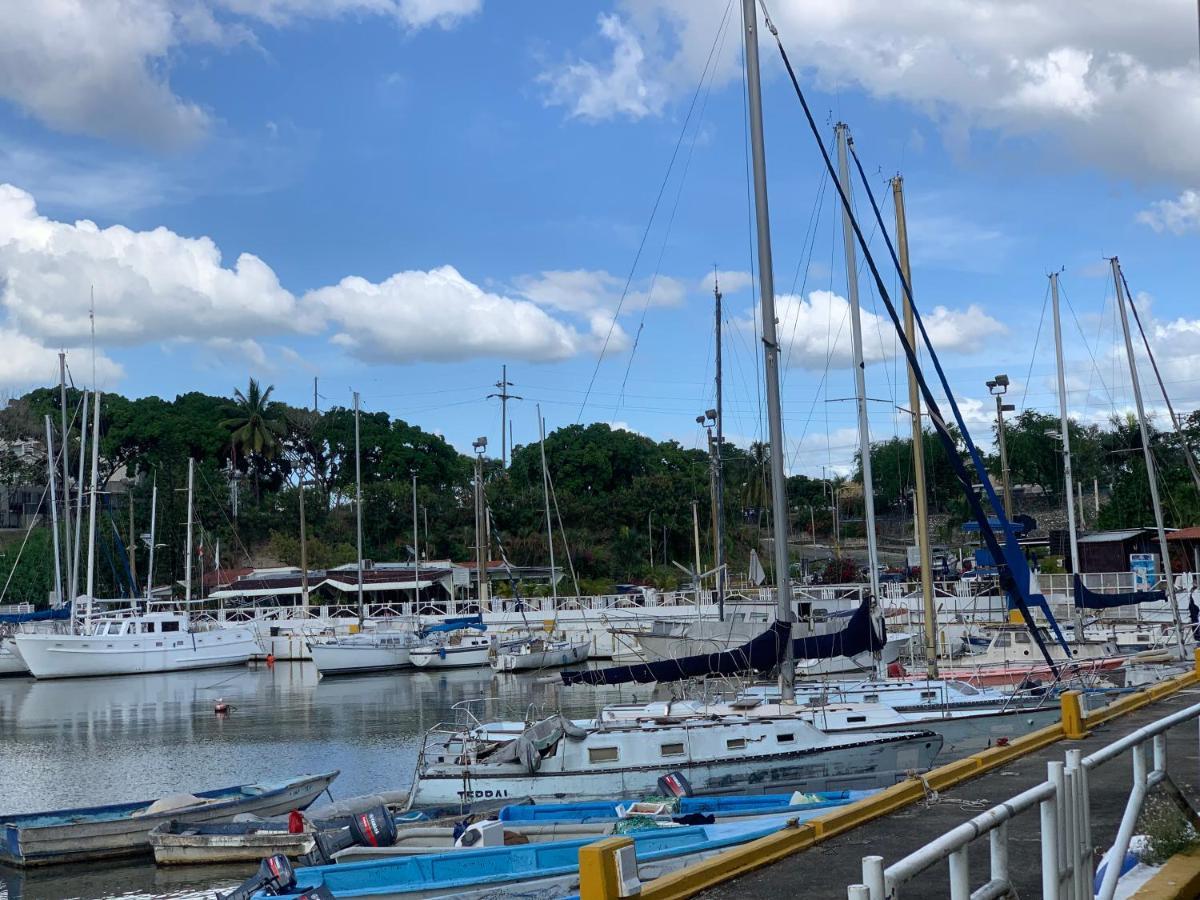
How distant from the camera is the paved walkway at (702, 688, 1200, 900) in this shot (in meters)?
8.93

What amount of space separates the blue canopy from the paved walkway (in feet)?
157

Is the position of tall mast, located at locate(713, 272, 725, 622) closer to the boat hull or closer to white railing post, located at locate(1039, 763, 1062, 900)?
the boat hull

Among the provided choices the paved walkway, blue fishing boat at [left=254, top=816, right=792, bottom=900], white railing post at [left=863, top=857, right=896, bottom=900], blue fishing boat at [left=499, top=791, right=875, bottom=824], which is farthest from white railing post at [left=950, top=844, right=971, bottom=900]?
blue fishing boat at [left=499, top=791, right=875, bottom=824]

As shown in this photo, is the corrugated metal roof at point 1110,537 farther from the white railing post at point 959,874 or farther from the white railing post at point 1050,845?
the white railing post at point 959,874

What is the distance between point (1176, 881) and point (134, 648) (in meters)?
59.4

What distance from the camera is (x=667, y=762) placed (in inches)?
814

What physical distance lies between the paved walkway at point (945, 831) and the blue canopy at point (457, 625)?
4783 centimetres

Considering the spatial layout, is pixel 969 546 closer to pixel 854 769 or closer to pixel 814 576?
pixel 814 576

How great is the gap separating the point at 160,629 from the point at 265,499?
3446 centimetres

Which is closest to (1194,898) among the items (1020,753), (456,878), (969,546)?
(1020,753)

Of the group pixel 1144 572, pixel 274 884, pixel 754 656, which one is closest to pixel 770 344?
pixel 754 656

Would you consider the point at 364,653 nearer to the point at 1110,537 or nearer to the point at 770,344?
the point at 1110,537

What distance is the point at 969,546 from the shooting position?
90.3m

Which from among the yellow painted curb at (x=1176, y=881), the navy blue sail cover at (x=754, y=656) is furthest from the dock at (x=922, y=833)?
the navy blue sail cover at (x=754, y=656)
